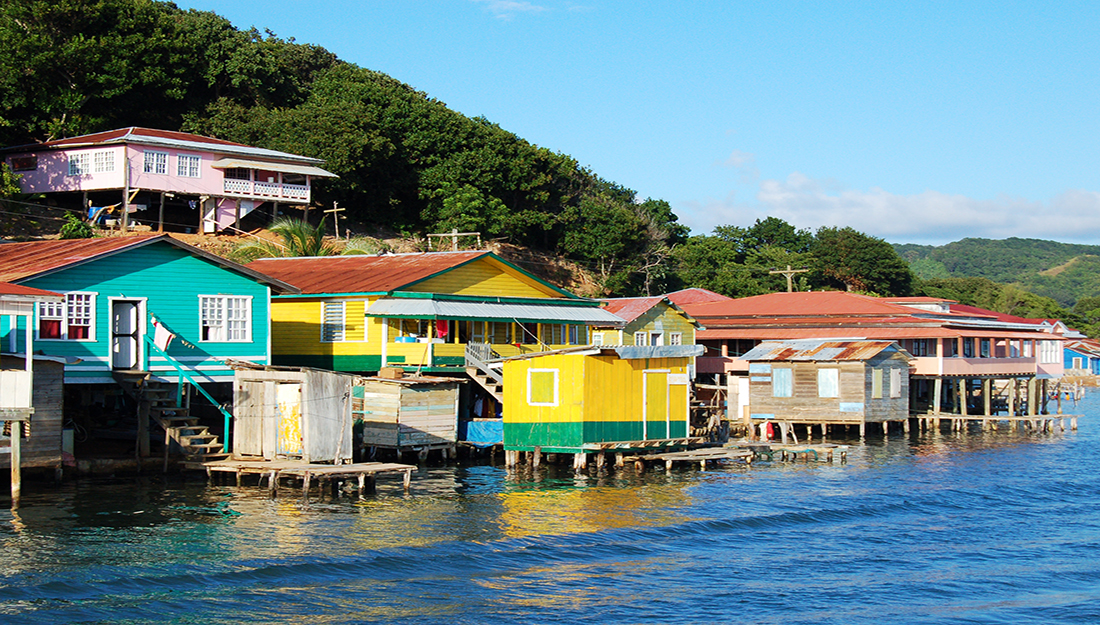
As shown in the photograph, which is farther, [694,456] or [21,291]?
[694,456]

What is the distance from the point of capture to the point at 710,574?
81.0 feet

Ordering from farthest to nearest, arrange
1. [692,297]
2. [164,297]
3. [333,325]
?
1. [692,297]
2. [333,325]
3. [164,297]

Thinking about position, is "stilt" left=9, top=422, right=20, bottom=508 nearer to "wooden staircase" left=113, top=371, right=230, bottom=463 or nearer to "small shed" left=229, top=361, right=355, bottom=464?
"wooden staircase" left=113, top=371, right=230, bottom=463

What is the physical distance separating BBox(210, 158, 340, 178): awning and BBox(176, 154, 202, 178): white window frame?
742 millimetres

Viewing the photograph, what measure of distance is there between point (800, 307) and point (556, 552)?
42.7 meters

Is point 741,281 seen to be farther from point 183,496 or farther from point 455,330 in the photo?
point 183,496

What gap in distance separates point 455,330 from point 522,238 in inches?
1521

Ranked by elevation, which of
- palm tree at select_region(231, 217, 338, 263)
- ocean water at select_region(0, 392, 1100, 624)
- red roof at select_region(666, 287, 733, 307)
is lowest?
ocean water at select_region(0, 392, 1100, 624)

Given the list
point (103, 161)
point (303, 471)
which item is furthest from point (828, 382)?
point (103, 161)

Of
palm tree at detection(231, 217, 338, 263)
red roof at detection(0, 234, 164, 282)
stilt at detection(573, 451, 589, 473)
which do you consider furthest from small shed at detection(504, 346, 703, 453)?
palm tree at detection(231, 217, 338, 263)

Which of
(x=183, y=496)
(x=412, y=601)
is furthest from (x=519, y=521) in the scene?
Result: (x=183, y=496)

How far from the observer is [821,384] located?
5247 cm

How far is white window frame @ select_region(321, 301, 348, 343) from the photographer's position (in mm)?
42812

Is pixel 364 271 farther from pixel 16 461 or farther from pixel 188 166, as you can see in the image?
pixel 188 166
